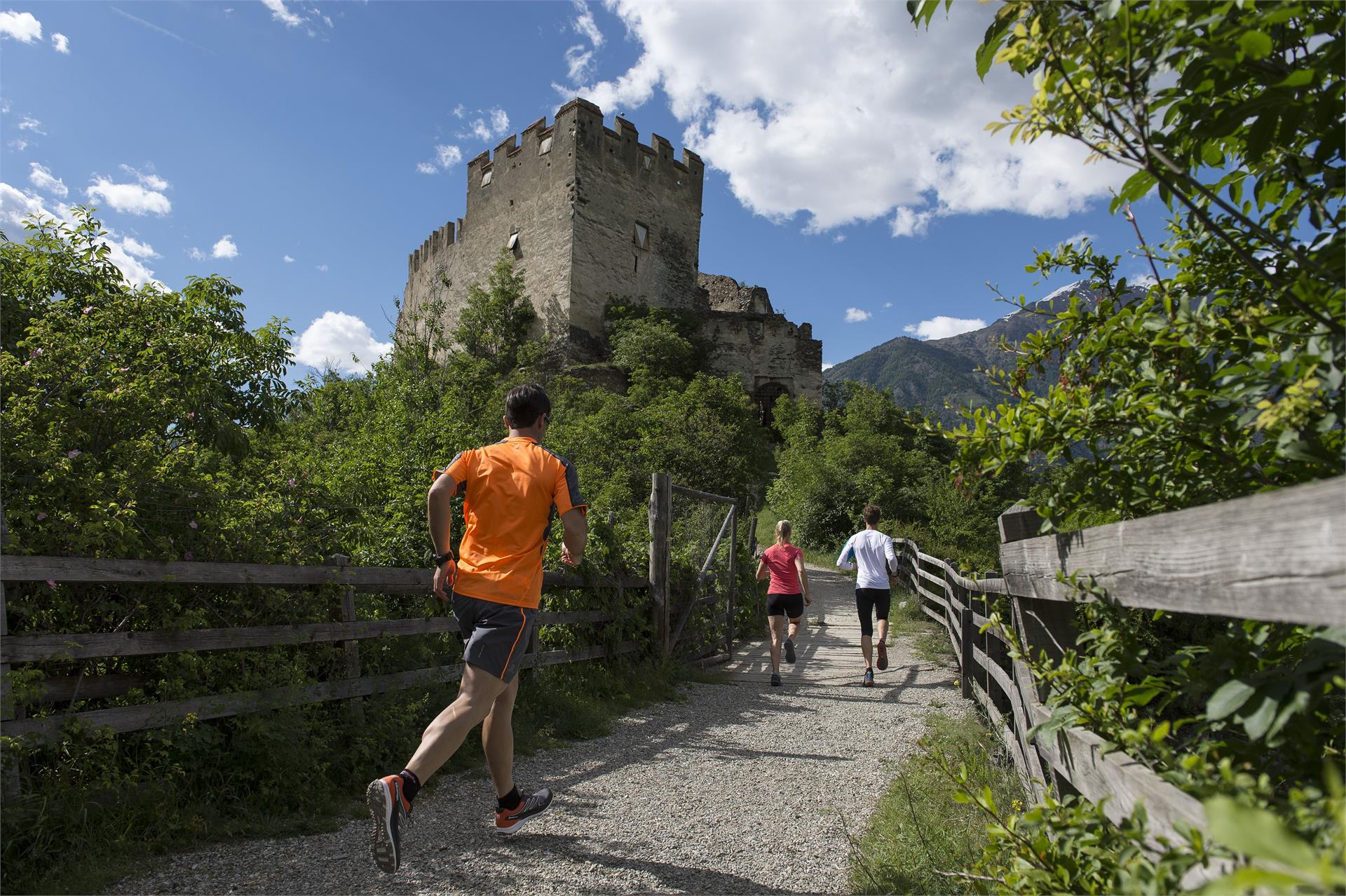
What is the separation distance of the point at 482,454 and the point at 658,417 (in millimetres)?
16615

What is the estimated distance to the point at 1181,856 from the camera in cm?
128

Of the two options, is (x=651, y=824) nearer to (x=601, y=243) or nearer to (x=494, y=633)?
(x=494, y=633)

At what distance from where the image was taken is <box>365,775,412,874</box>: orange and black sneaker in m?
2.95

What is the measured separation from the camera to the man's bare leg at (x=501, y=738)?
3.40 meters

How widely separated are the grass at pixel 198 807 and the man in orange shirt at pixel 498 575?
2.29 feet

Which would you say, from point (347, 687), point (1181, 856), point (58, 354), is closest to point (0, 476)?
point (58, 354)

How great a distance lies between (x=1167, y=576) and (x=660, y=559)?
264 inches

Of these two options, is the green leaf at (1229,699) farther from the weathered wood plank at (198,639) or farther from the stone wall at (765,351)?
the stone wall at (765,351)

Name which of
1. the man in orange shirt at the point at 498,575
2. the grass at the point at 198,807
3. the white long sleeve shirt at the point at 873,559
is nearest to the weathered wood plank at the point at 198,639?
the grass at the point at 198,807

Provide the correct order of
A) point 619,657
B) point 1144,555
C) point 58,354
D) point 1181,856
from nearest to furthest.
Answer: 1. point 1181,856
2. point 1144,555
3. point 58,354
4. point 619,657

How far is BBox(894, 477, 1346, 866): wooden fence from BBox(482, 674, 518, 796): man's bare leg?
6.33 feet

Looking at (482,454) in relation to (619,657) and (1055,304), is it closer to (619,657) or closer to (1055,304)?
(1055,304)

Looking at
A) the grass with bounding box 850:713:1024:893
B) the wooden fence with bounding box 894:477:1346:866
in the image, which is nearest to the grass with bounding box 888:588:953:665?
the grass with bounding box 850:713:1024:893

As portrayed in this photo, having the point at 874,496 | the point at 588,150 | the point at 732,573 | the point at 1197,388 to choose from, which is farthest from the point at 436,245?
the point at 1197,388
